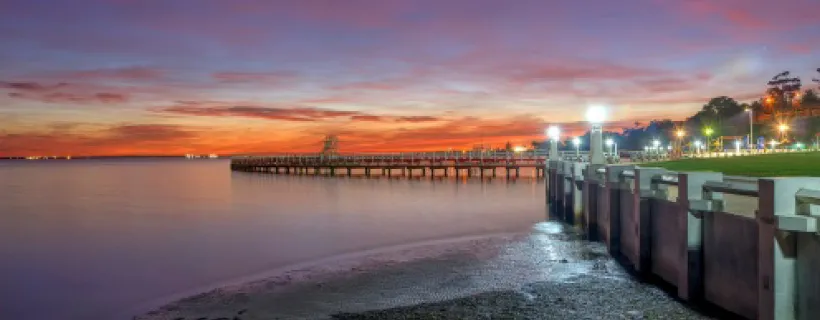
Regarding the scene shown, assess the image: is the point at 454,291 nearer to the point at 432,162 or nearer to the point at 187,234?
the point at 187,234

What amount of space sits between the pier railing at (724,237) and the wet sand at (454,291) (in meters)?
0.53

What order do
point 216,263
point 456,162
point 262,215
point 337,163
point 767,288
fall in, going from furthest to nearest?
point 337,163
point 456,162
point 262,215
point 216,263
point 767,288

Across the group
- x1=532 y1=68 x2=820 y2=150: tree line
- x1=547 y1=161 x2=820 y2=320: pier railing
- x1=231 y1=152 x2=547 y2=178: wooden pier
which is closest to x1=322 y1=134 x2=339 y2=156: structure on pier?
x1=231 y1=152 x2=547 y2=178: wooden pier

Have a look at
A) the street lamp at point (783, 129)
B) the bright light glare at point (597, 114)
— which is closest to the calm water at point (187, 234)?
the bright light glare at point (597, 114)

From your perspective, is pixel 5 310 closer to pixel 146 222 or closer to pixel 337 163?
pixel 146 222

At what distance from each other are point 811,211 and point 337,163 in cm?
7664

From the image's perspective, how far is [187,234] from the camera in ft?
86.4

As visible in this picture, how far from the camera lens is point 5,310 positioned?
13.5 metres

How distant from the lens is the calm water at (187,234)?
15422 millimetres

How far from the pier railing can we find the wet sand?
0.53 metres

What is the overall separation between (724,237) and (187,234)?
2267 centimetres

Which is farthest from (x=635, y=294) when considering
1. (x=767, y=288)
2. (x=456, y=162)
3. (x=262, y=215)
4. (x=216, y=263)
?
(x=456, y=162)

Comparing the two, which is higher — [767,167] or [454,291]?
[767,167]

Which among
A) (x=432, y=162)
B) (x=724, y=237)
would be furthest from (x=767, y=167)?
(x=432, y=162)
